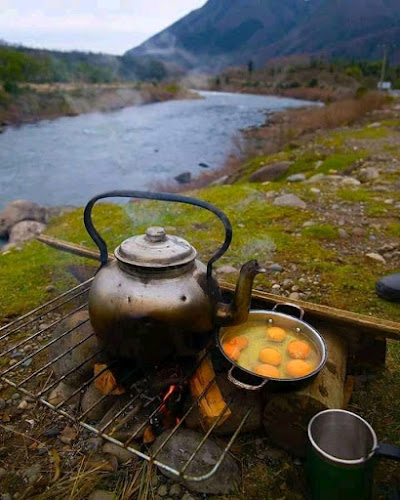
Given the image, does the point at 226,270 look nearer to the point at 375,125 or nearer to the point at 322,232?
the point at 322,232

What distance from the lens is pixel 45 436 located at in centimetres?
225

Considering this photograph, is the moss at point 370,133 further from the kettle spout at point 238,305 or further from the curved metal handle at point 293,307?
the kettle spout at point 238,305

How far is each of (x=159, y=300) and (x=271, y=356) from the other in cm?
74

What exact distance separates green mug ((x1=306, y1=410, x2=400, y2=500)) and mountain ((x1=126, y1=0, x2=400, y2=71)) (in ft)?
142

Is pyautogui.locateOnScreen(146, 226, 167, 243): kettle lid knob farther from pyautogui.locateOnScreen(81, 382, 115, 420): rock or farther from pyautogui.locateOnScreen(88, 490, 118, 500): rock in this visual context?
pyautogui.locateOnScreen(88, 490, 118, 500): rock

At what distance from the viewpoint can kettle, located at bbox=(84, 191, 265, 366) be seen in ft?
6.13

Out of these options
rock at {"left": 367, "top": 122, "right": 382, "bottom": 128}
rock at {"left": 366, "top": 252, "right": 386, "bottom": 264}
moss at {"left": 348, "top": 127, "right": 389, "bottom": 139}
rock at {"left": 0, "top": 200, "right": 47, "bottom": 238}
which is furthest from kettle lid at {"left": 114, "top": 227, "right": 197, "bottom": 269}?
rock at {"left": 367, "top": 122, "right": 382, "bottom": 128}

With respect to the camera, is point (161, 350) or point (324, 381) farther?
point (324, 381)

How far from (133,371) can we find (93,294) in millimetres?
475

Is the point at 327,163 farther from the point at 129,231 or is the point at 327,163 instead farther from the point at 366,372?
the point at 366,372

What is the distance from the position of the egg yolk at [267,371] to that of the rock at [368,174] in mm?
5605

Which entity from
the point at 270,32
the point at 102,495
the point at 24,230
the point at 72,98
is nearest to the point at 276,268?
the point at 102,495

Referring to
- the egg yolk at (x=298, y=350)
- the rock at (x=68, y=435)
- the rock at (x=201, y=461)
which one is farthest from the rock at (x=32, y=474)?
the egg yolk at (x=298, y=350)

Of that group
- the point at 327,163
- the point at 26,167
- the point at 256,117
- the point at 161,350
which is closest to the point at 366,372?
the point at 161,350
